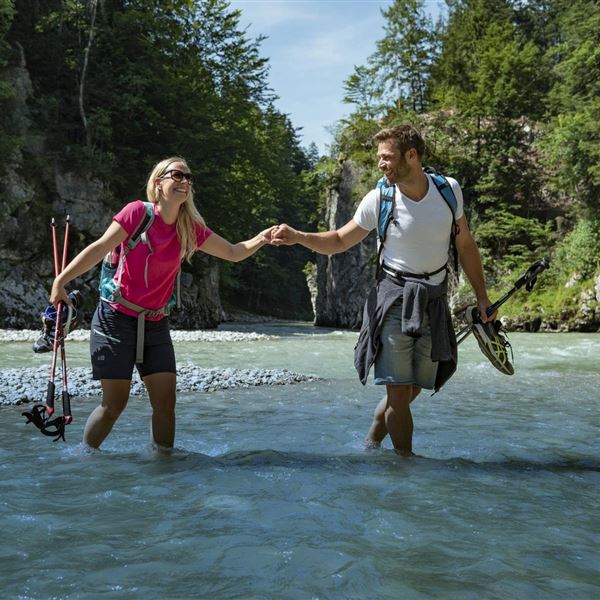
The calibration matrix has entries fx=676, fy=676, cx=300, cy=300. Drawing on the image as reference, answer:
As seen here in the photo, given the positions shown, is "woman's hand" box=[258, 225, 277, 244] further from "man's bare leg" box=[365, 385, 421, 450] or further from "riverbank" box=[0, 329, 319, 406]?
"riverbank" box=[0, 329, 319, 406]

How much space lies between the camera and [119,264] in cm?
477

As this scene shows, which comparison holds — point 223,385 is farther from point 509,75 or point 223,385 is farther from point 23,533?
point 509,75

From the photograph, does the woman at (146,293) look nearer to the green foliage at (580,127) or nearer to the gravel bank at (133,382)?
A: the gravel bank at (133,382)

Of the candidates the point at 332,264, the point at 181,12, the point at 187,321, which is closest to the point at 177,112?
the point at 181,12

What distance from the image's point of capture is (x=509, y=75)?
3797 centimetres

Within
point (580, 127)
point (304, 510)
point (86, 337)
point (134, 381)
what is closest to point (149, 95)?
point (86, 337)

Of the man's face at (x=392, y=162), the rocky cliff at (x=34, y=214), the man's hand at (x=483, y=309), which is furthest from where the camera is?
the rocky cliff at (x=34, y=214)

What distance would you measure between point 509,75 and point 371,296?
37.0 metres

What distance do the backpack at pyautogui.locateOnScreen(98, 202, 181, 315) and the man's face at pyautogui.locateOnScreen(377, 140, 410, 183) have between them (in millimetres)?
1667

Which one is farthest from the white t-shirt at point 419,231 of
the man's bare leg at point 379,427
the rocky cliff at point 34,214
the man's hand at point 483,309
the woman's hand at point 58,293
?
the rocky cliff at point 34,214

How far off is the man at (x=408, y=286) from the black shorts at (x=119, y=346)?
1.49 m

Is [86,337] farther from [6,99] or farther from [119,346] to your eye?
[119,346]

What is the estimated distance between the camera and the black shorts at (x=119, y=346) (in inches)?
188

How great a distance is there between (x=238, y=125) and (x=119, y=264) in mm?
31080
